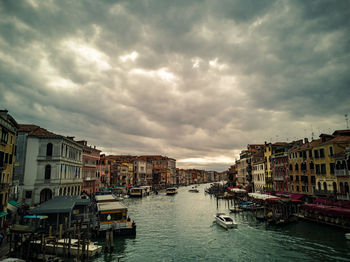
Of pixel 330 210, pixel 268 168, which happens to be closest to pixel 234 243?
pixel 330 210

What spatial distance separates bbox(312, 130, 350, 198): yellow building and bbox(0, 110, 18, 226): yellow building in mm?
42146

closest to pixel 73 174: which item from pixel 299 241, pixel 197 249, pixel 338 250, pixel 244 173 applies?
pixel 197 249

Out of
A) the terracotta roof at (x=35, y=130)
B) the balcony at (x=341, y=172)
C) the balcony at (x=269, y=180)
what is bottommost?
the balcony at (x=269, y=180)

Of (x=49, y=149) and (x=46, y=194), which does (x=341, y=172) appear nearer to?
(x=49, y=149)

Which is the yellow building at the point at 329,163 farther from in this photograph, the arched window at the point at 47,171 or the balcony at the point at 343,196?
the arched window at the point at 47,171

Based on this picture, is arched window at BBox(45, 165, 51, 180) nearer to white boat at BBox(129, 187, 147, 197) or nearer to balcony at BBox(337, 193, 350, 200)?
balcony at BBox(337, 193, 350, 200)

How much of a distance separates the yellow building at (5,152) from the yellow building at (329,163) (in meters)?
42.1

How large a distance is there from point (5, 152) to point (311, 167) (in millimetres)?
45456

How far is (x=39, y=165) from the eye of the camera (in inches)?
1647

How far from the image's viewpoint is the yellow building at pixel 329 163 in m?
35.1

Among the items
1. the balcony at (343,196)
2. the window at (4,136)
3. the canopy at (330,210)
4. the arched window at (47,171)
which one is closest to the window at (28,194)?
the arched window at (47,171)

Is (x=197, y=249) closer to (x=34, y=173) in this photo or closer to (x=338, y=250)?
(x=338, y=250)

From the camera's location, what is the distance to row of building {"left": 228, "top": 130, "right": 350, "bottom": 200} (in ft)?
114

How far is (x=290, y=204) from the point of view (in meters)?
43.0
